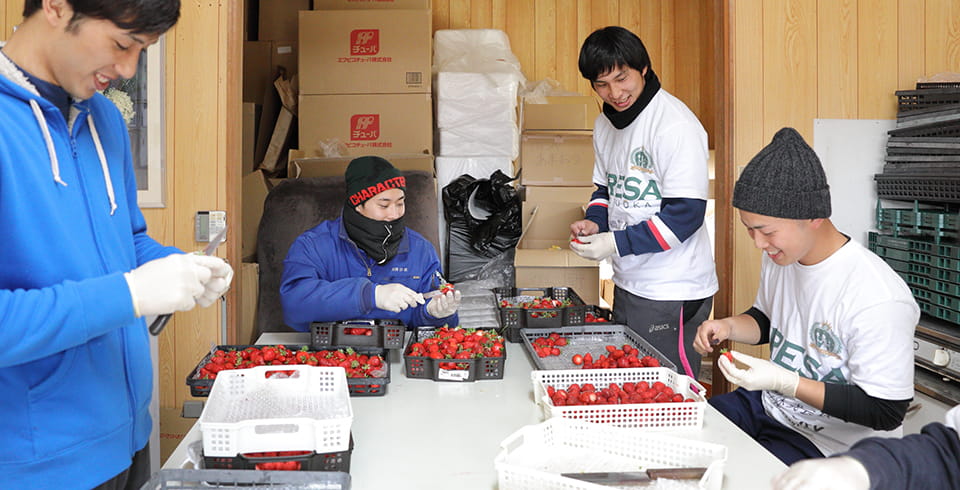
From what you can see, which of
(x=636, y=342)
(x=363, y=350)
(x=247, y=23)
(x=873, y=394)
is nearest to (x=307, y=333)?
(x=363, y=350)

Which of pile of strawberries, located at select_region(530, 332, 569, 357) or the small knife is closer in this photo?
the small knife

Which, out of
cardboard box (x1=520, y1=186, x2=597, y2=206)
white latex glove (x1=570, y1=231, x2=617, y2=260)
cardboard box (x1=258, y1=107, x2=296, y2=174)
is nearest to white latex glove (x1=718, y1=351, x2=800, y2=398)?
white latex glove (x1=570, y1=231, x2=617, y2=260)

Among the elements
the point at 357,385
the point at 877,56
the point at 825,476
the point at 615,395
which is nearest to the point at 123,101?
the point at 357,385

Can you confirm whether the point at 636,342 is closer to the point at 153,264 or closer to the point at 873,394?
the point at 873,394

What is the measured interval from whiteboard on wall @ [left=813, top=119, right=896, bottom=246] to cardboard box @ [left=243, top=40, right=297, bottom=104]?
135 inches

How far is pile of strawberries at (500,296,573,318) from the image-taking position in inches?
109

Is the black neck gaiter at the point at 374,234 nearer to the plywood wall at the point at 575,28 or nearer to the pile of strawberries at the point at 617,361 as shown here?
the pile of strawberries at the point at 617,361

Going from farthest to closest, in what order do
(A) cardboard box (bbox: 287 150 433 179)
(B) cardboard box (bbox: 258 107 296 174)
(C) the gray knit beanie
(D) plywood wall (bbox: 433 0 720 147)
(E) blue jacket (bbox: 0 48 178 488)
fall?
(D) plywood wall (bbox: 433 0 720 147) → (B) cardboard box (bbox: 258 107 296 174) → (A) cardboard box (bbox: 287 150 433 179) → (C) the gray knit beanie → (E) blue jacket (bbox: 0 48 178 488)

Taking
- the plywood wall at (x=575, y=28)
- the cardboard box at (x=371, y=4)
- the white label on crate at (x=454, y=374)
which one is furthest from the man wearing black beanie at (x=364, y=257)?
the plywood wall at (x=575, y=28)

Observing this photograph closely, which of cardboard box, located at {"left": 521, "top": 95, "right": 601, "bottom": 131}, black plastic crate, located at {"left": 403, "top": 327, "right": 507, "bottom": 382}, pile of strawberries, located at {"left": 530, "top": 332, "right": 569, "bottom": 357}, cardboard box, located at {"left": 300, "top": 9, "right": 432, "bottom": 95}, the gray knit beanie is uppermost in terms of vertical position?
cardboard box, located at {"left": 300, "top": 9, "right": 432, "bottom": 95}

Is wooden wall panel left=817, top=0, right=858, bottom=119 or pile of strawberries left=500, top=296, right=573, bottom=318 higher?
wooden wall panel left=817, top=0, right=858, bottom=119

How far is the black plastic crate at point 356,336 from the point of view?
7.95 feet

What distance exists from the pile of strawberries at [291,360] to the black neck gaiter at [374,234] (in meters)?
0.62

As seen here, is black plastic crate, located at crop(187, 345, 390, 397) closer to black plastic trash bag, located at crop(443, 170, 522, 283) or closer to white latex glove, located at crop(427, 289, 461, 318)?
white latex glove, located at crop(427, 289, 461, 318)
